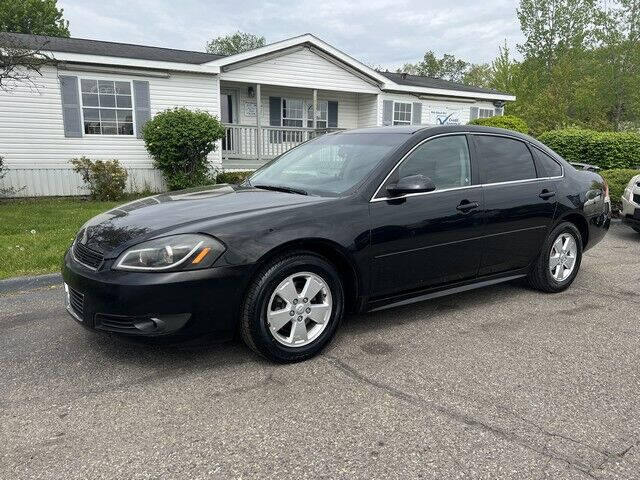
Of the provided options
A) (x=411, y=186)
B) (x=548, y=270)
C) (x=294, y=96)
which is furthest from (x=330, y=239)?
(x=294, y=96)

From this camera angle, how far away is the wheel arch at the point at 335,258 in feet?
10.6

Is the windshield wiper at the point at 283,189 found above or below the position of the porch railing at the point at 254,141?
below

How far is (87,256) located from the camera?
3.29 meters

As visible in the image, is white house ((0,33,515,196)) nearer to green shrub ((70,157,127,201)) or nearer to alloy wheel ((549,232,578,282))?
green shrub ((70,157,127,201))

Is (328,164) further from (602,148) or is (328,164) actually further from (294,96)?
(294,96)

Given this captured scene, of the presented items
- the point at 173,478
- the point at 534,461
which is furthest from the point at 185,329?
the point at 534,461

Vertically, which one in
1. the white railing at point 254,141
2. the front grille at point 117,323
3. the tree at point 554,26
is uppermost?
the tree at point 554,26

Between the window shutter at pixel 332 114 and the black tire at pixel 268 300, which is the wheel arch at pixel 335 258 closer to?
the black tire at pixel 268 300

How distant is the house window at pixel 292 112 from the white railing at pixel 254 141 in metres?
1.52

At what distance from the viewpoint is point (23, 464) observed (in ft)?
7.58

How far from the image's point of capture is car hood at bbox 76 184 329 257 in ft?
10.3

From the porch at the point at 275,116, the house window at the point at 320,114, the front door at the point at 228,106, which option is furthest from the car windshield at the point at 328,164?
the house window at the point at 320,114

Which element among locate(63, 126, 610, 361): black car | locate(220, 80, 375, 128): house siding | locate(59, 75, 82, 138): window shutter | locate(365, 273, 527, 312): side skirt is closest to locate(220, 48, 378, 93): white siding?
locate(220, 80, 375, 128): house siding

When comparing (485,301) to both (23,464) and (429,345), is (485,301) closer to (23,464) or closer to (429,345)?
(429,345)
